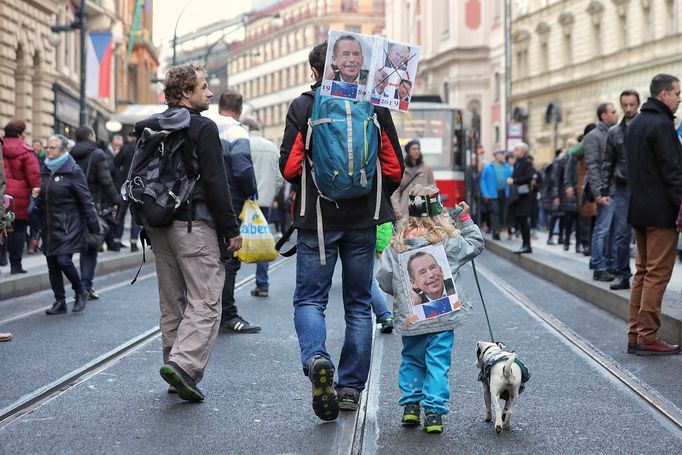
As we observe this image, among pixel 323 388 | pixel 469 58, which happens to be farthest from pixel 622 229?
pixel 469 58

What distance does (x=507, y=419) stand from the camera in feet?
20.8

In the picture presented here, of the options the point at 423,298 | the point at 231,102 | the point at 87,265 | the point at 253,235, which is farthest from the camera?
the point at 87,265

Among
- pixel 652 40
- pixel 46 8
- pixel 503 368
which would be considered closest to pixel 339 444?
pixel 503 368

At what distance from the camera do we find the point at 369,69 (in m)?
6.57

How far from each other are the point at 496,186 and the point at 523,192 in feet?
19.6

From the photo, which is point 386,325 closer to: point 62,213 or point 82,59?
point 62,213

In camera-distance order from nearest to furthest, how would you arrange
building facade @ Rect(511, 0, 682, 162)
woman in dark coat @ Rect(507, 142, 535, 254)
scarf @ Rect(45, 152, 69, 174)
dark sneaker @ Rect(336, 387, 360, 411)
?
dark sneaker @ Rect(336, 387, 360, 411) < scarf @ Rect(45, 152, 69, 174) < woman in dark coat @ Rect(507, 142, 535, 254) < building facade @ Rect(511, 0, 682, 162)

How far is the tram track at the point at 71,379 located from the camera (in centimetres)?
690

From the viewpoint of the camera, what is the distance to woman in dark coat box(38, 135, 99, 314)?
12.2 metres

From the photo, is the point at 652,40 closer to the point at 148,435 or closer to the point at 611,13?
the point at 611,13

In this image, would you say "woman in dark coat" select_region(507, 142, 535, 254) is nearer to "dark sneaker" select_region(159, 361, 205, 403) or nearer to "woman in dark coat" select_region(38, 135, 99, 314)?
"woman in dark coat" select_region(38, 135, 99, 314)

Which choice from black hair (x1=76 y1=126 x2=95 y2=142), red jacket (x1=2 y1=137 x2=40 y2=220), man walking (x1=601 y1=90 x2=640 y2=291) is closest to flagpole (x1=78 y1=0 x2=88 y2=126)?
red jacket (x1=2 y1=137 x2=40 y2=220)

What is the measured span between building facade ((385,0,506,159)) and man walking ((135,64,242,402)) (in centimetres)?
5985

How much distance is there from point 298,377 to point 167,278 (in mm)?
1178
